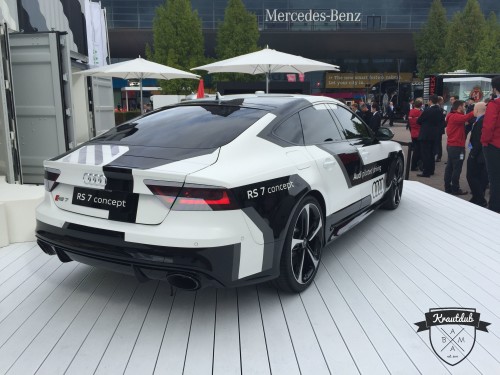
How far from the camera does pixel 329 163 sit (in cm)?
399

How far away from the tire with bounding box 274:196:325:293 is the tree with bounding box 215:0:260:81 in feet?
104

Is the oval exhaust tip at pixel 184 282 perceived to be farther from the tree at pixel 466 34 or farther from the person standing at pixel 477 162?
the tree at pixel 466 34

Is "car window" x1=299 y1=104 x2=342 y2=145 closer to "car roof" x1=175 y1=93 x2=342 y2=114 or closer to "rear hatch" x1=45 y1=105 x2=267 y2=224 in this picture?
"car roof" x1=175 y1=93 x2=342 y2=114

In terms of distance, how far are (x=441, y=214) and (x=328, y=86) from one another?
4336cm

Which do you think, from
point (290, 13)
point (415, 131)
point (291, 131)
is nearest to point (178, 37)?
point (290, 13)

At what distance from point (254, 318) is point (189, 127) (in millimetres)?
1541

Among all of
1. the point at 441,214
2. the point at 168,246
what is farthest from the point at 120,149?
the point at 441,214

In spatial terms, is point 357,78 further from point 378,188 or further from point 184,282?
point 184,282

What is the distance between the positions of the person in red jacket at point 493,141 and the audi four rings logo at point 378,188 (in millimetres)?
1841

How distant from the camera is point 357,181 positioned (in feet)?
15.0

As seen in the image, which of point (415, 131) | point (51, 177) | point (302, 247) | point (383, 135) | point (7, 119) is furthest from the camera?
point (415, 131)

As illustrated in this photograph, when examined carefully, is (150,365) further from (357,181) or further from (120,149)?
(357,181)

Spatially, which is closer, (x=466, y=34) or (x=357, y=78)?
(x=466, y=34)

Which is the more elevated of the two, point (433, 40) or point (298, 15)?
point (298, 15)
